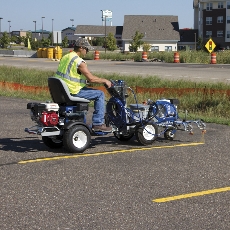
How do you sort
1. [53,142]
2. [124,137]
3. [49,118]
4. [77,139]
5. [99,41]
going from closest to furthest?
[49,118] → [77,139] → [53,142] → [124,137] → [99,41]

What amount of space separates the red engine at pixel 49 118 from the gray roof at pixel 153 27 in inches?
3781

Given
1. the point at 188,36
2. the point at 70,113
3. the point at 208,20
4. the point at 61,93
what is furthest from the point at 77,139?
the point at 188,36

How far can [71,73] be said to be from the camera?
9719mm

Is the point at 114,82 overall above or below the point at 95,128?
above

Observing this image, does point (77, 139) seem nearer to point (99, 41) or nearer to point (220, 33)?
point (220, 33)

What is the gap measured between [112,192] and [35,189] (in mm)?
949

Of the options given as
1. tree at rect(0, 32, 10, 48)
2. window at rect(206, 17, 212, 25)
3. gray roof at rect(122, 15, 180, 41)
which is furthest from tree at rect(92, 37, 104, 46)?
window at rect(206, 17, 212, 25)

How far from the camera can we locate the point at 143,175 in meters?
8.05

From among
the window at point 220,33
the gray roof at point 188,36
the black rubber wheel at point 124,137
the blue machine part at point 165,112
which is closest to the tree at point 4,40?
the gray roof at point 188,36

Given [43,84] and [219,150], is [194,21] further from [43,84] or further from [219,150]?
[219,150]

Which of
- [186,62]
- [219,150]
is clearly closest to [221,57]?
[186,62]

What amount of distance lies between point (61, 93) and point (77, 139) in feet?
2.57

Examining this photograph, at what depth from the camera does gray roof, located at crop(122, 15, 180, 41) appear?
105 meters

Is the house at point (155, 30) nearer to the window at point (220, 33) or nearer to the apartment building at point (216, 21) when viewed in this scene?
the apartment building at point (216, 21)
